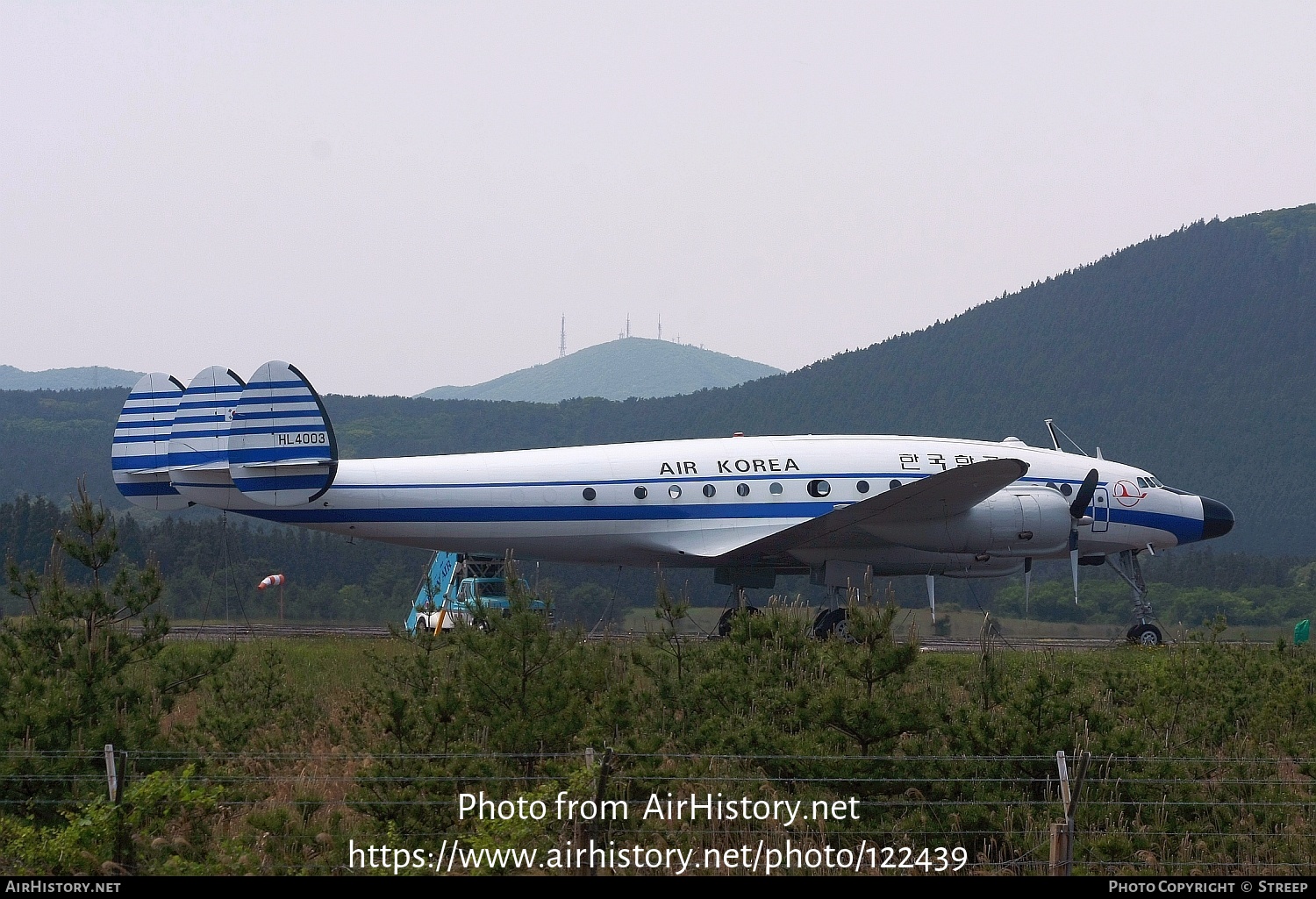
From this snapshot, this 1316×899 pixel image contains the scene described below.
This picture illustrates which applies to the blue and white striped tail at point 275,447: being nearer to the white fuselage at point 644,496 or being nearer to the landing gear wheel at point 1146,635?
the white fuselage at point 644,496

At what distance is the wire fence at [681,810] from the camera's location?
438 inches

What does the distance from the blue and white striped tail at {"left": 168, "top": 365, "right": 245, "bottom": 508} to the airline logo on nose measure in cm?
1919

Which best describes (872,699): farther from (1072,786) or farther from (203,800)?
(203,800)

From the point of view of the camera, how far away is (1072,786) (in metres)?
12.7

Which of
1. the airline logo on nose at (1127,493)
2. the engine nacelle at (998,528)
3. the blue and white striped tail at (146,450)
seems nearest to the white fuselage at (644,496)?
the engine nacelle at (998,528)

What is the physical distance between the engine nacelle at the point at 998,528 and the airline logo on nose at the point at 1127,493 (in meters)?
3.03

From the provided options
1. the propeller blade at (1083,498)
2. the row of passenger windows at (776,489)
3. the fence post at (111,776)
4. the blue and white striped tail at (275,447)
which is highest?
the blue and white striped tail at (275,447)

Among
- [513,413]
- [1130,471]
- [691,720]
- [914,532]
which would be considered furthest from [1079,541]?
[513,413]

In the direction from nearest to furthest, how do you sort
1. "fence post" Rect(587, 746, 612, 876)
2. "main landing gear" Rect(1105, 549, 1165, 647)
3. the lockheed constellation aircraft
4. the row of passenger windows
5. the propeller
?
1. "fence post" Rect(587, 746, 612, 876)
2. the lockheed constellation aircraft
3. the row of passenger windows
4. the propeller
5. "main landing gear" Rect(1105, 549, 1165, 647)

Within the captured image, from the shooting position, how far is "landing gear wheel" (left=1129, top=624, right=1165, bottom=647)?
91.6ft

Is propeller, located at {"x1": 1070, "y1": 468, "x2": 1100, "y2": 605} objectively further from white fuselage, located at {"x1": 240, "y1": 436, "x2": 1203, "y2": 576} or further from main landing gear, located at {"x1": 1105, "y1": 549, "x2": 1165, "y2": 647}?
main landing gear, located at {"x1": 1105, "y1": 549, "x2": 1165, "y2": 647}

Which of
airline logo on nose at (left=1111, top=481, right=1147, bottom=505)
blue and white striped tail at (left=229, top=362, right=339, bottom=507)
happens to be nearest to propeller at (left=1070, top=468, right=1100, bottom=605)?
airline logo on nose at (left=1111, top=481, right=1147, bottom=505)

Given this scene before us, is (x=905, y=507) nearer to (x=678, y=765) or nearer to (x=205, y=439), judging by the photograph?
(x=678, y=765)

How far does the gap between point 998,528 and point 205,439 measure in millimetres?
16001
